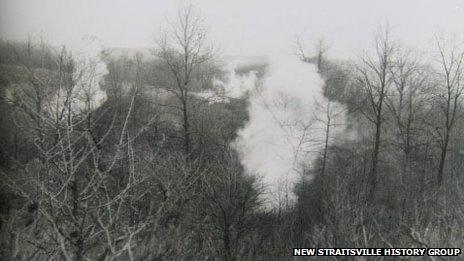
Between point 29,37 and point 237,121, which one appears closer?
point 29,37

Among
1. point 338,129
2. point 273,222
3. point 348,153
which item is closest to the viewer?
point 273,222

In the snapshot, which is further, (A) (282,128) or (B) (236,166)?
(A) (282,128)

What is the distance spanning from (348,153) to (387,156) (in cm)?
235

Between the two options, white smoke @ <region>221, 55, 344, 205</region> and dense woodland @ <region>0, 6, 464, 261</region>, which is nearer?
dense woodland @ <region>0, 6, 464, 261</region>

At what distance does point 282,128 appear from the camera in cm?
2647

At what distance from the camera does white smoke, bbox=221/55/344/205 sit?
82.0 feet

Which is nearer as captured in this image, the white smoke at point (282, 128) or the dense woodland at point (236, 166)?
the dense woodland at point (236, 166)

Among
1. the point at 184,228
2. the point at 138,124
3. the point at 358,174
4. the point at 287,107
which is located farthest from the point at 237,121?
the point at 184,228

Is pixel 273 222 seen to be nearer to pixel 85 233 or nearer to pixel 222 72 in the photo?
pixel 222 72

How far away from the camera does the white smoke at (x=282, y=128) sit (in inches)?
984

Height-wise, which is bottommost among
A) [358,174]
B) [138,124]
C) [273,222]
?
[273,222]

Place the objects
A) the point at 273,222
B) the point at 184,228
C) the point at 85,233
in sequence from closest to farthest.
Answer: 1. the point at 85,233
2. the point at 184,228
3. the point at 273,222

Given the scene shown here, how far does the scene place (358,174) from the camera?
78.3ft

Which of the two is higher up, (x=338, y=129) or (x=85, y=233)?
(x=85, y=233)
